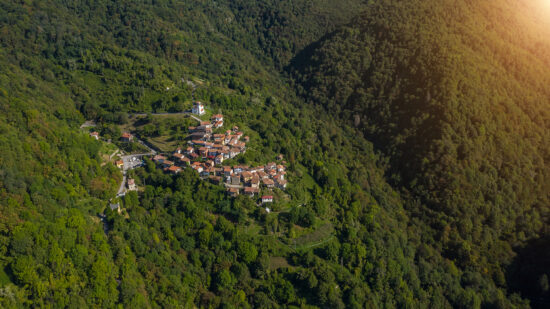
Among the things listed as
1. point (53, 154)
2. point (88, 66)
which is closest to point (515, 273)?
point (53, 154)

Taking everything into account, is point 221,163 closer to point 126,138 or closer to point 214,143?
point 214,143

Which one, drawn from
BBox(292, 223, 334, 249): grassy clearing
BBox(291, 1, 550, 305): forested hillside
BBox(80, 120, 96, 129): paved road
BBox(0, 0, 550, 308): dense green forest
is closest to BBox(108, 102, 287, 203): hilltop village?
BBox(0, 0, 550, 308): dense green forest

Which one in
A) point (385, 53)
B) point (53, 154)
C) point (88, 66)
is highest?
point (385, 53)

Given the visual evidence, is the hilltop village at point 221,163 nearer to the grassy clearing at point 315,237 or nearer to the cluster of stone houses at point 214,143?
the cluster of stone houses at point 214,143

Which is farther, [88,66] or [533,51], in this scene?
[533,51]

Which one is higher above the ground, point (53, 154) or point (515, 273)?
point (515, 273)

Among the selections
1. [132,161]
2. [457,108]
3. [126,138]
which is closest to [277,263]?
[132,161]

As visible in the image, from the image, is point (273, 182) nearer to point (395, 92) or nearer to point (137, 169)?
point (137, 169)

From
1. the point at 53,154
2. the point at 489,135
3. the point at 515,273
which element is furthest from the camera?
the point at 489,135
